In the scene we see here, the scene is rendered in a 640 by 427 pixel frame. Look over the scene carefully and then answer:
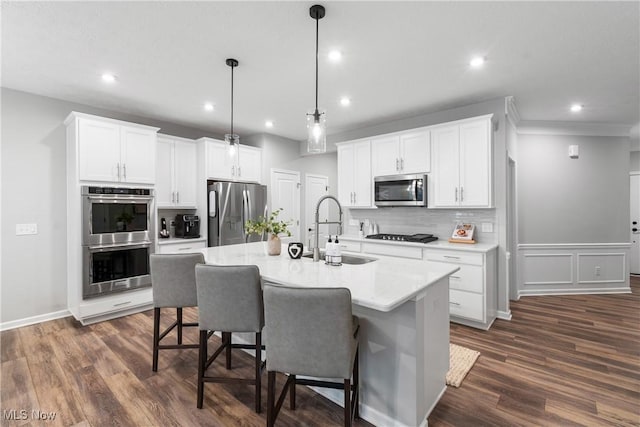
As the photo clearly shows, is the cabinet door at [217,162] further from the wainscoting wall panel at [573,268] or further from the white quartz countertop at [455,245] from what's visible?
the wainscoting wall panel at [573,268]

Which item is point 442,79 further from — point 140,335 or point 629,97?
point 140,335

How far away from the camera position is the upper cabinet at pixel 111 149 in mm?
3428

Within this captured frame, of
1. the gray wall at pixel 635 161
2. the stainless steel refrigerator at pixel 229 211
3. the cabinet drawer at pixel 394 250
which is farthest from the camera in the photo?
the gray wall at pixel 635 161

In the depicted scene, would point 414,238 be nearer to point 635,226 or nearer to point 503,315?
point 503,315

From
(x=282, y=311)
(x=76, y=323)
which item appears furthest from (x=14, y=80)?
(x=282, y=311)

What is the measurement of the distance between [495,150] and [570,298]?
8.90 feet

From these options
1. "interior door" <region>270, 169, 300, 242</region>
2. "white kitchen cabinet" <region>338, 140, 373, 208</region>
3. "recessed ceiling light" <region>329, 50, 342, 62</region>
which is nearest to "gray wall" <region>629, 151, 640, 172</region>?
"white kitchen cabinet" <region>338, 140, 373, 208</region>

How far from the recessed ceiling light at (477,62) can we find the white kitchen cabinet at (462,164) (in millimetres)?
814

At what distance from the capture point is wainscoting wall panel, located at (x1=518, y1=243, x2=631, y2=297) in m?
4.66

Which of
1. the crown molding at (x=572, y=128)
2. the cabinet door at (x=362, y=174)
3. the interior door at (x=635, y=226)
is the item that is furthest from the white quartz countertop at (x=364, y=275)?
the interior door at (x=635, y=226)

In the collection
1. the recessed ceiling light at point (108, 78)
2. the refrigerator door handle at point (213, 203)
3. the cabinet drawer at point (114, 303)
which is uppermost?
the recessed ceiling light at point (108, 78)

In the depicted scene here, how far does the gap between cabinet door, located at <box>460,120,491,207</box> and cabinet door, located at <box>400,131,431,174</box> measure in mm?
435

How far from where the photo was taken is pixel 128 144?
3781mm

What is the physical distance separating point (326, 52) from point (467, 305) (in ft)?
9.93
